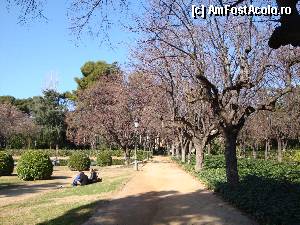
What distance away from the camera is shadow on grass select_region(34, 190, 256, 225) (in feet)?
35.3

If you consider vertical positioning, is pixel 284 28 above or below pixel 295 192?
above

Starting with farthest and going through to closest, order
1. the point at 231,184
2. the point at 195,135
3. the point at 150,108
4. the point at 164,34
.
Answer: the point at 150,108 < the point at 195,135 < the point at 164,34 < the point at 231,184

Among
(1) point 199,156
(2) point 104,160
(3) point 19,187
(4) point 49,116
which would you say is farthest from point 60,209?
(4) point 49,116

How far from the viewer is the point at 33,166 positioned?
91.1 feet

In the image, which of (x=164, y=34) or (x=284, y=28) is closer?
(x=284, y=28)

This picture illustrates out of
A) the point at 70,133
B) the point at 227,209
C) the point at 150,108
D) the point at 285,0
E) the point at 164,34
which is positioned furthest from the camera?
the point at 70,133

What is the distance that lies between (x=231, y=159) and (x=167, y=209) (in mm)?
3893

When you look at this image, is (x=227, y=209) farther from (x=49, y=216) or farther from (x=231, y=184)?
(x=49, y=216)

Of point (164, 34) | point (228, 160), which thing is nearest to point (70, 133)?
point (164, 34)

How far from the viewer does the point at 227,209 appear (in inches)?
471

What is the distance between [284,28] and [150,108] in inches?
1493

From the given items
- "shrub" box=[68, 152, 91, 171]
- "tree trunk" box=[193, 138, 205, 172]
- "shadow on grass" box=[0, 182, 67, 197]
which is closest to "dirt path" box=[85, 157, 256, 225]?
"shadow on grass" box=[0, 182, 67, 197]

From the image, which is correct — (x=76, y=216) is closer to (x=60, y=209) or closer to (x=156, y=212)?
(x=60, y=209)

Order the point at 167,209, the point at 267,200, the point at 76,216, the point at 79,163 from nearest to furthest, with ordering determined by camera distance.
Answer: the point at 267,200 → the point at 76,216 → the point at 167,209 → the point at 79,163
